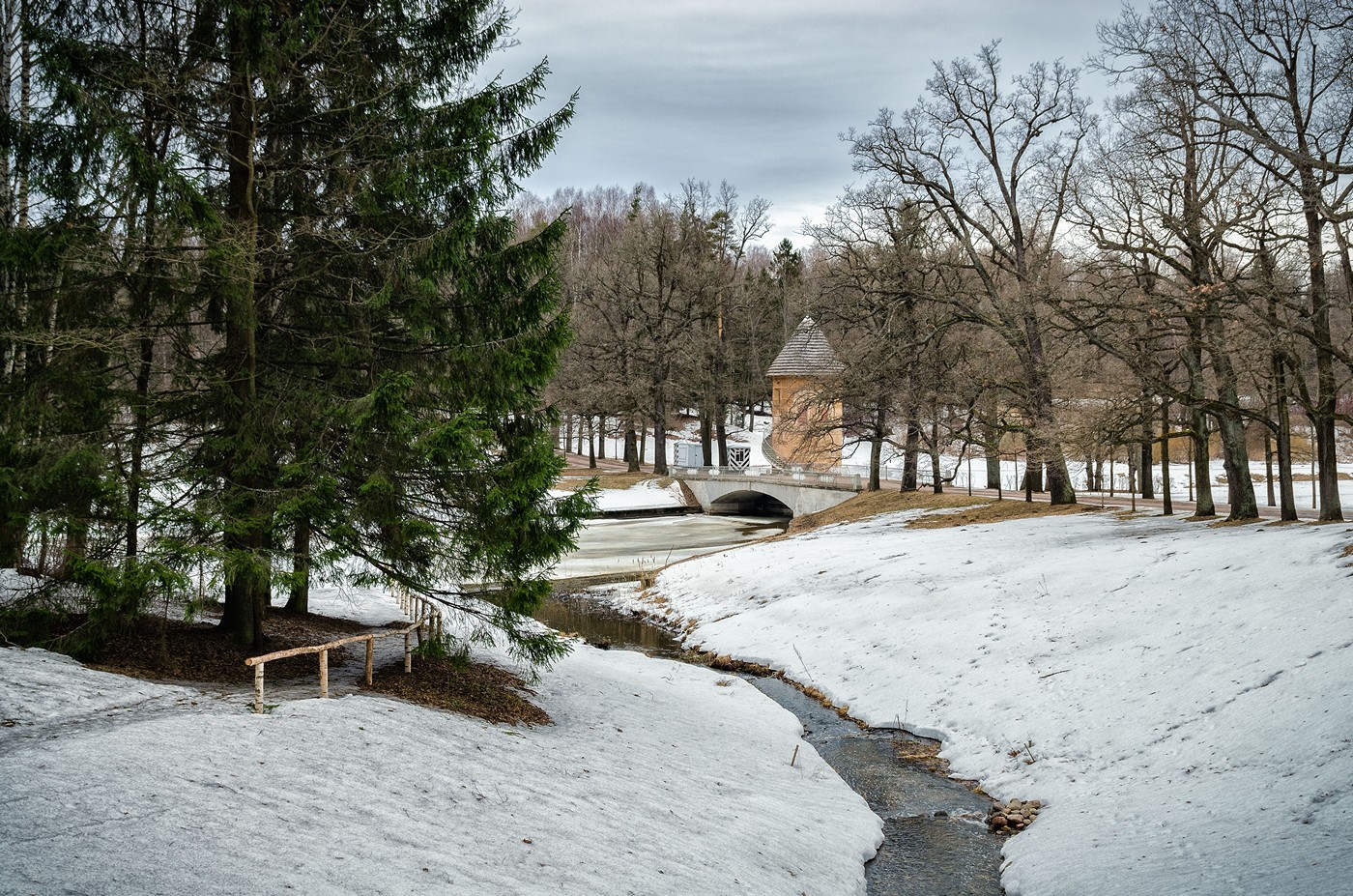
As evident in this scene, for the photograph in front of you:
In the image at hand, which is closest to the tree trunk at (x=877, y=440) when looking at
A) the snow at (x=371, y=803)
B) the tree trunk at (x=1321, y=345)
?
the tree trunk at (x=1321, y=345)

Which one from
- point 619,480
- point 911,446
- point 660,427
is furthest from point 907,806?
point 660,427

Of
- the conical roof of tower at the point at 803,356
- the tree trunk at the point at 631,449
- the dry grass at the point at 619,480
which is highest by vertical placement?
the conical roof of tower at the point at 803,356

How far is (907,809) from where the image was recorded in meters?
9.45

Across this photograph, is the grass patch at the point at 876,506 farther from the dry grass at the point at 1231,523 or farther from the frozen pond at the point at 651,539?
the dry grass at the point at 1231,523

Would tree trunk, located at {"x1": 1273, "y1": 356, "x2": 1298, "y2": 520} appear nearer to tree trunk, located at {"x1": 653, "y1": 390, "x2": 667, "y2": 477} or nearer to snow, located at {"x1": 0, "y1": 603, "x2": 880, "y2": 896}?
snow, located at {"x1": 0, "y1": 603, "x2": 880, "y2": 896}

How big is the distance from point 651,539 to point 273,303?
971 inches

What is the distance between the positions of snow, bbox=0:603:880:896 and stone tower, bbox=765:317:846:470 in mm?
17907

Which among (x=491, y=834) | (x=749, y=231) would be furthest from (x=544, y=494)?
(x=749, y=231)

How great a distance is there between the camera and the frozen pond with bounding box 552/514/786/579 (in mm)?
28453

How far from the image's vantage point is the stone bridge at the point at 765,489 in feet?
113

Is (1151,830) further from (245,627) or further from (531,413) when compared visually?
(245,627)

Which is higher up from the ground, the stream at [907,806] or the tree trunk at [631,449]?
the tree trunk at [631,449]

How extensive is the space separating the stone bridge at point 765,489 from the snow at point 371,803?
2463 centimetres

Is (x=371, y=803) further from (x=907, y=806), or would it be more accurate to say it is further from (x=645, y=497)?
(x=645, y=497)
